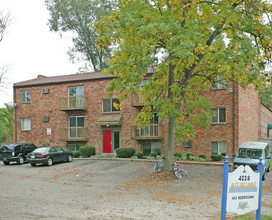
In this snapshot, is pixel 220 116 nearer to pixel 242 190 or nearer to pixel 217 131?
pixel 217 131

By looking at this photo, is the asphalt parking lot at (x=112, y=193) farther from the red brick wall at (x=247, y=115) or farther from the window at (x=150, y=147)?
the red brick wall at (x=247, y=115)

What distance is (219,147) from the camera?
78.2 ft

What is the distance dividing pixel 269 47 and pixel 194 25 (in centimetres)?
397

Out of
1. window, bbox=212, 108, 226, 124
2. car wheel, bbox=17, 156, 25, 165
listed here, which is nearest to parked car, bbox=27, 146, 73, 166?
car wheel, bbox=17, 156, 25, 165

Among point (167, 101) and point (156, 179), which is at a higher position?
point (167, 101)

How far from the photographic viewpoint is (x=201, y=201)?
10.6 meters

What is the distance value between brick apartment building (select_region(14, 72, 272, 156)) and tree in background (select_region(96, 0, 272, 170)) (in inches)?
293

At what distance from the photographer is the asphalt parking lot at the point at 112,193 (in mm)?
8867

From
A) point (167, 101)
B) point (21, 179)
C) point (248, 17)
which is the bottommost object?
point (21, 179)

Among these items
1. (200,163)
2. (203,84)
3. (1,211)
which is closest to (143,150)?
(200,163)

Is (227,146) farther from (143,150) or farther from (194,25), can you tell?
(194,25)

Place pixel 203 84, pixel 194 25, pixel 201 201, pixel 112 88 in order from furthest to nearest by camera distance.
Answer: pixel 203 84
pixel 112 88
pixel 194 25
pixel 201 201

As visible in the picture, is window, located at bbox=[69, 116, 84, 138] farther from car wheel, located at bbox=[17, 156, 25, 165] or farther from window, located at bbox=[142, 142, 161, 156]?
window, located at bbox=[142, 142, 161, 156]

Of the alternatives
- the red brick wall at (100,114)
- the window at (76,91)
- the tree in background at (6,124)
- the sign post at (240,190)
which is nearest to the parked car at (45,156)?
the red brick wall at (100,114)
